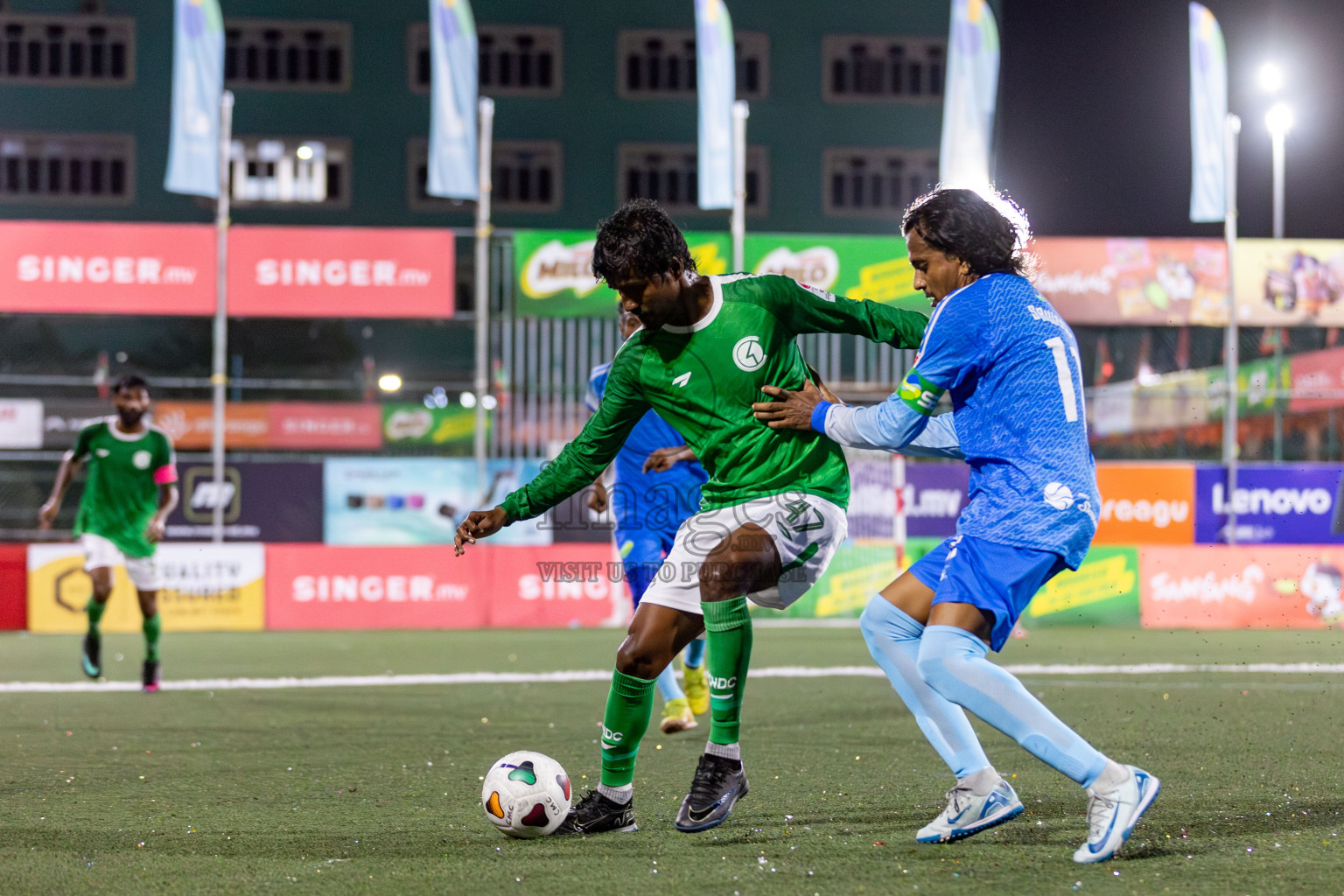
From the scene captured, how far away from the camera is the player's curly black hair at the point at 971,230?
4.34m

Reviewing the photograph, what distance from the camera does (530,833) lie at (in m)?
4.69

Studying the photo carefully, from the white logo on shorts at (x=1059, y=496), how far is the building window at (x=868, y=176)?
33.8m

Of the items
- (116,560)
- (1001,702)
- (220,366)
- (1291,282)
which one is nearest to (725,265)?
(220,366)

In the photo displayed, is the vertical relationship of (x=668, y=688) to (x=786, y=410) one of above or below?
below

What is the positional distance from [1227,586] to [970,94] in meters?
7.00

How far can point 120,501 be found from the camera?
1056cm

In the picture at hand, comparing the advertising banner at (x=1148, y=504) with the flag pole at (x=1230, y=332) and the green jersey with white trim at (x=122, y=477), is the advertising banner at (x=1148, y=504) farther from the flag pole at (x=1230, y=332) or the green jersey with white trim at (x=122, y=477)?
the green jersey with white trim at (x=122, y=477)

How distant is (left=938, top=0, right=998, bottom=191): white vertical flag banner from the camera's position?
752 inches

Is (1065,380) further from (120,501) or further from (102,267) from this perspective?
(102,267)

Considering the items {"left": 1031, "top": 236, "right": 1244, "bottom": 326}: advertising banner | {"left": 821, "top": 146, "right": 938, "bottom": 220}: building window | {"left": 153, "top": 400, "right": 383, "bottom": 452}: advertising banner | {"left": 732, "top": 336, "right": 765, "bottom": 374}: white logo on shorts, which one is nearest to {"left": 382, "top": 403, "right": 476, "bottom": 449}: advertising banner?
{"left": 153, "top": 400, "right": 383, "bottom": 452}: advertising banner

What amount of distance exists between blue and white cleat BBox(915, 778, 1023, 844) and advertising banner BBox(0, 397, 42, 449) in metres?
16.8

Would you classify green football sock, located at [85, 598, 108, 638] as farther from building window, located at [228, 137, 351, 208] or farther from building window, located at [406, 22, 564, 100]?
building window, located at [406, 22, 564, 100]

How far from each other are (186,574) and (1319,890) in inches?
554

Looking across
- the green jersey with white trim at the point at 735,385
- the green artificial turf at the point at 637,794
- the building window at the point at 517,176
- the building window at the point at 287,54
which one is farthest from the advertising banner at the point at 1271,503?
the building window at the point at 287,54
